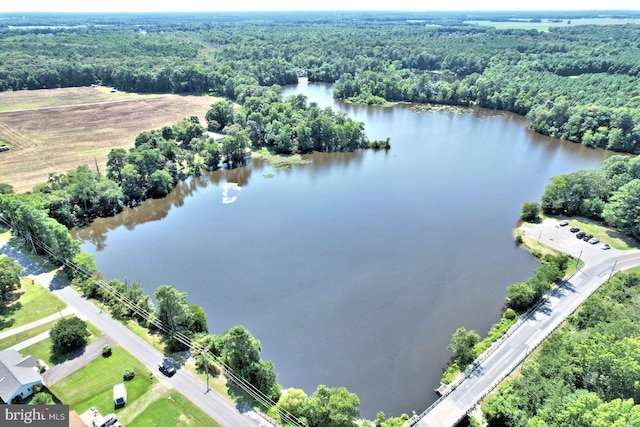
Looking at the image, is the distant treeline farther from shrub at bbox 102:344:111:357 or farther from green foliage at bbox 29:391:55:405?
green foliage at bbox 29:391:55:405

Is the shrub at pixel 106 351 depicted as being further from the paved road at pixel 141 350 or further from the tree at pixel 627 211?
the tree at pixel 627 211

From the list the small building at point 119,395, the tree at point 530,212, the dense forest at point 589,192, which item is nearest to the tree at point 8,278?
the small building at point 119,395

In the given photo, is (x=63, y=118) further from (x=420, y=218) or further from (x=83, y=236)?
(x=420, y=218)

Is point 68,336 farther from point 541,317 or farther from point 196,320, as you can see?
point 541,317

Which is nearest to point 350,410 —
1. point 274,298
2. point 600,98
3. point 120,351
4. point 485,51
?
point 274,298

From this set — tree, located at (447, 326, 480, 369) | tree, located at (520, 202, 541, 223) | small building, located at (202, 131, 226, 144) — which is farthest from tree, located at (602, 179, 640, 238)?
small building, located at (202, 131, 226, 144)

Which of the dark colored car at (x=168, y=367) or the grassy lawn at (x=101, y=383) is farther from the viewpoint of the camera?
the dark colored car at (x=168, y=367)
